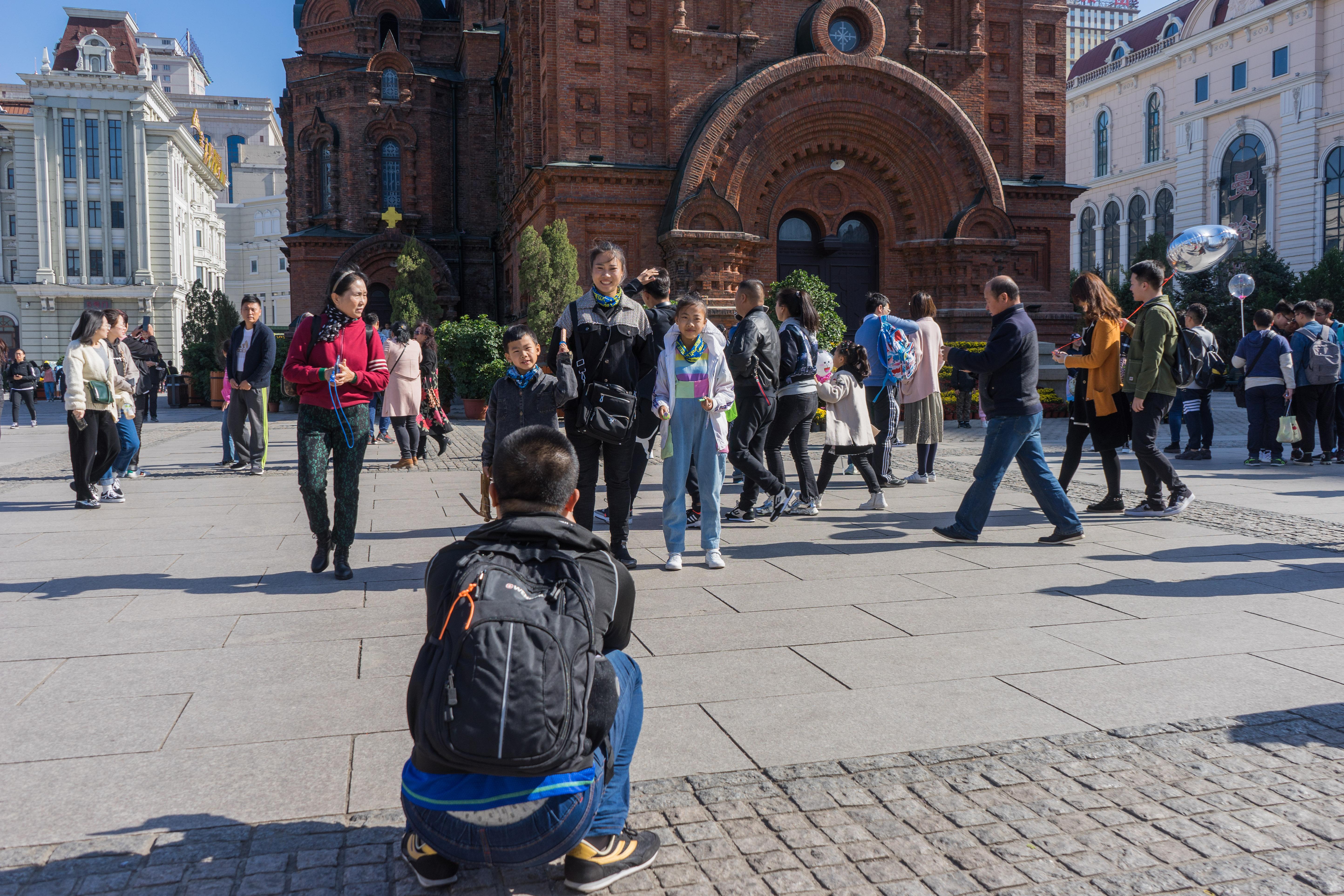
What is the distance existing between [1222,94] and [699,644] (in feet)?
192

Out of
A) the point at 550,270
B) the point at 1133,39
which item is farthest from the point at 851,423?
the point at 1133,39

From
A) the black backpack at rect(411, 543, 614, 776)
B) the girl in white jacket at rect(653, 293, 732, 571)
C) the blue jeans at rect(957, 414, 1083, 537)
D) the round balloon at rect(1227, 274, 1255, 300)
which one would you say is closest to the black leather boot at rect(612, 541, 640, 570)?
the girl in white jacket at rect(653, 293, 732, 571)

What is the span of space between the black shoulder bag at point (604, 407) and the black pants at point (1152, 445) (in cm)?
472

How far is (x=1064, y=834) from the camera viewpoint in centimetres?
307

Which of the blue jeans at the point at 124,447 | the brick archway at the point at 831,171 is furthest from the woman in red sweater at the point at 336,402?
the brick archway at the point at 831,171

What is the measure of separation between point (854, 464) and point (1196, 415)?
632 cm

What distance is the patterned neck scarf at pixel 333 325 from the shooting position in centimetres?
653

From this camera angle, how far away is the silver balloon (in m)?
12.2

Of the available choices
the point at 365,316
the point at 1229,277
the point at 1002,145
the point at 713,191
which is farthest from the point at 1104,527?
the point at 1229,277

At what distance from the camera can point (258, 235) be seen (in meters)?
94.8

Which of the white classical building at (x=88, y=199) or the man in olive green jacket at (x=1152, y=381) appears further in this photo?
the white classical building at (x=88, y=199)

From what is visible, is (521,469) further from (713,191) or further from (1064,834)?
(713,191)

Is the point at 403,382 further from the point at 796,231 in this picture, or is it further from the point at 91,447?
the point at 796,231

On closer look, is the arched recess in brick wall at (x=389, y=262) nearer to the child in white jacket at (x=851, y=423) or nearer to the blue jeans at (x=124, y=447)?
the blue jeans at (x=124, y=447)
